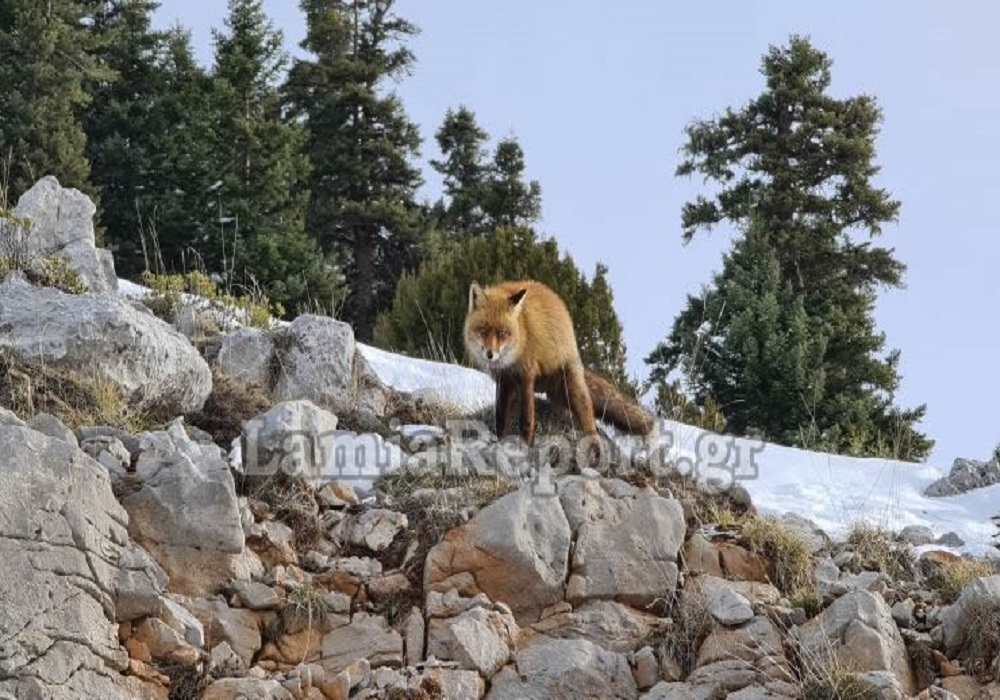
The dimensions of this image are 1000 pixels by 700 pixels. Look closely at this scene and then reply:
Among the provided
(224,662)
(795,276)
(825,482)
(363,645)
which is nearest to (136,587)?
(224,662)

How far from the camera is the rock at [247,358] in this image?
39.9 feet

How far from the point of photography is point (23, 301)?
432 inches

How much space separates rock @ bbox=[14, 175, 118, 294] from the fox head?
13.6 ft

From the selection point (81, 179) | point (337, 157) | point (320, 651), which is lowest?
point (320, 651)

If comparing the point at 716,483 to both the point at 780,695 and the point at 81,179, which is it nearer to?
the point at 780,695

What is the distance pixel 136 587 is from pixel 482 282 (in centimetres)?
1258

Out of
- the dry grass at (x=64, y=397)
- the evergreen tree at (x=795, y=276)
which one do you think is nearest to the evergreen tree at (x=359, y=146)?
the evergreen tree at (x=795, y=276)

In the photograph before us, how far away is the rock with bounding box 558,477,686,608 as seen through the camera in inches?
350

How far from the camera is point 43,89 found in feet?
89.6

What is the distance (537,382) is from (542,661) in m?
4.10

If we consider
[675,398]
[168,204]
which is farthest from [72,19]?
[675,398]

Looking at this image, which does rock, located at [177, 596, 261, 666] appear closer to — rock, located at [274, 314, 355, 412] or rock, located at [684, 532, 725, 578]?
rock, located at [684, 532, 725, 578]

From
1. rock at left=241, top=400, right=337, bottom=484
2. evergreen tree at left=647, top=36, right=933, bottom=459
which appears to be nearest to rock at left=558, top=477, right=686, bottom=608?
rock at left=241, top=400, right=337, bottom=484

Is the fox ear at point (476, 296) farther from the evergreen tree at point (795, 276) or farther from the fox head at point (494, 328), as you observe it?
the evergreen tree at point (795, 276)
